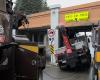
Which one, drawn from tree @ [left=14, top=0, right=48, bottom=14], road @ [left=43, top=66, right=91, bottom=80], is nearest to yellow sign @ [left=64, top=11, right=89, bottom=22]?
road @ [left=43, top=66, right=91, bottom=80]

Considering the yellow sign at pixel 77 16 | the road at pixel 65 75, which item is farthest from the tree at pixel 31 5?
the road at pixel 65 75

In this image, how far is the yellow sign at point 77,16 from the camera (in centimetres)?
2792

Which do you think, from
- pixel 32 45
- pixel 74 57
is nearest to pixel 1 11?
pixel 32 45

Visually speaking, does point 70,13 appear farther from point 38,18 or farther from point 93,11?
point 38,18

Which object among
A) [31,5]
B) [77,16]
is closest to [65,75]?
[77,16]

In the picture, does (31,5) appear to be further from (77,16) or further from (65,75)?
(65,75)

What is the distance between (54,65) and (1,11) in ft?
62.6

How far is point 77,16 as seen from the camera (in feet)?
94.8

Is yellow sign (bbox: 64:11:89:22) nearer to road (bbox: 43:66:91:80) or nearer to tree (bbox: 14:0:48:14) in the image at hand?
road (bbox: 43:66:91:80)

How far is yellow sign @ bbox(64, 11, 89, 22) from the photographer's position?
27922 millimetres

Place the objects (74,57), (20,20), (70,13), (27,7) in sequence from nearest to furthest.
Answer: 1. (20,20)
2. (74,57)
3. (70,13)
4. (27,7)

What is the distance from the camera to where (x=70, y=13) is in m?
29.8

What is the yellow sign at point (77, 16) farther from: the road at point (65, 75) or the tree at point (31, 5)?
the tree at point (31, 5)

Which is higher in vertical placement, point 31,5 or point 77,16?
point 31,5
